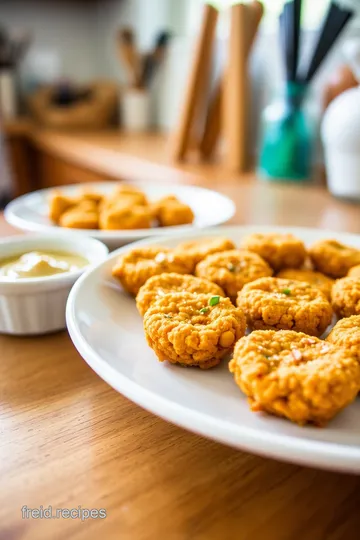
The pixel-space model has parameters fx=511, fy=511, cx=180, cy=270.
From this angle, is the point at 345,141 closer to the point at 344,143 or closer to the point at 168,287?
the point at 344,143

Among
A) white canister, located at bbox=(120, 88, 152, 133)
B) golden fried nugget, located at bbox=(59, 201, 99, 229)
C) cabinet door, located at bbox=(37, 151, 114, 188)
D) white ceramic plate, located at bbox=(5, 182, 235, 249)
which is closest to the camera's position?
white ceramic plate, located at bbox=(5, 182, 235, 249)

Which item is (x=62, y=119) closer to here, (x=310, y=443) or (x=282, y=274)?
(x=282, y=274)

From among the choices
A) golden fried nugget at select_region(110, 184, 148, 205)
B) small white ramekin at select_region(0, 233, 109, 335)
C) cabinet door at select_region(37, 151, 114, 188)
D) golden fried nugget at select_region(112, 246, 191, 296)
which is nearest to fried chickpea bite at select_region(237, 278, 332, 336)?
golden fried nugget at select_region(112, 246, 191, 296)

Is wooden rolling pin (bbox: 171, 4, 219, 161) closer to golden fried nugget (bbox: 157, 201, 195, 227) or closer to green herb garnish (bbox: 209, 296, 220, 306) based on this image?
golden fried nugget (bbox: 157, 201, 195, 227)

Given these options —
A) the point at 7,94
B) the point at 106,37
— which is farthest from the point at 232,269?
the point at 106,37

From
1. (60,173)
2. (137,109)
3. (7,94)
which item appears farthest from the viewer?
(7,94)

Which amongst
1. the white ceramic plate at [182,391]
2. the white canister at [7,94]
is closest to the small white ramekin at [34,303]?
the white ceramic plate at [182,391]

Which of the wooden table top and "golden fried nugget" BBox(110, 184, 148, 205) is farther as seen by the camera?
"golden fried nugget" BBox(110, 184, 148, 205)
